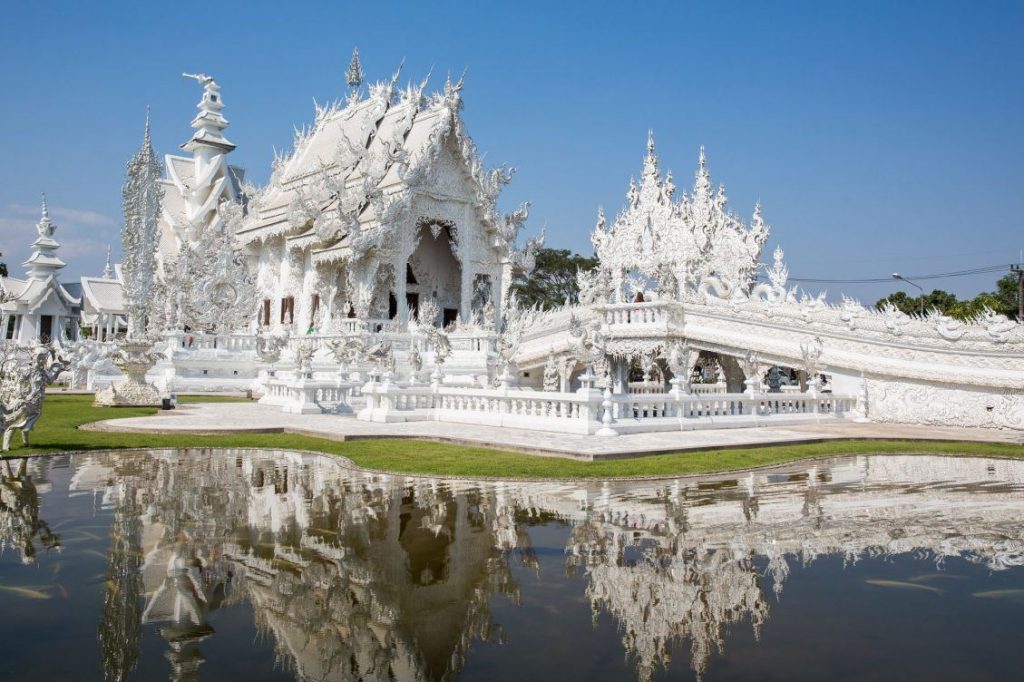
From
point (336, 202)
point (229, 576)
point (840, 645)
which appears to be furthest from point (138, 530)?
point (336, 202)

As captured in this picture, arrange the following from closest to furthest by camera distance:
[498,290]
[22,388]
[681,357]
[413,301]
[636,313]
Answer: [22,388] < [681,357] < [636,313] < [498,290] < [413,301]

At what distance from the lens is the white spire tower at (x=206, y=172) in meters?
35.9

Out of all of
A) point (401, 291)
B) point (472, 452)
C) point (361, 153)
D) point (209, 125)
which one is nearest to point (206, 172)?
point (209, 125)

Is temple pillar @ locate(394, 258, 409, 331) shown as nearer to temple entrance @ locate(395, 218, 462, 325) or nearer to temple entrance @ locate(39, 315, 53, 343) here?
temple entrance @ locate(395, 218, 462, 325)

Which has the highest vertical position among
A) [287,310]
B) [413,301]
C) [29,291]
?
[29,291]

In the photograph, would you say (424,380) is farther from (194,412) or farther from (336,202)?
(336,202)

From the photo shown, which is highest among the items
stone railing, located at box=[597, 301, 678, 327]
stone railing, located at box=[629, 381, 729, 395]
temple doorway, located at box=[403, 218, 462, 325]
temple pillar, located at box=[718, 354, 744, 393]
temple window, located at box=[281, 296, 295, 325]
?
temple doorway, located at box=[403, 218, 462, 325]

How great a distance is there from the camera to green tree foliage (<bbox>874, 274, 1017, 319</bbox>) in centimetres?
3992

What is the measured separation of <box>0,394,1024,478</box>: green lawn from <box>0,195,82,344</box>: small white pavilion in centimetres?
2897

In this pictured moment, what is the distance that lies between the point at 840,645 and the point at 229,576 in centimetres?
301

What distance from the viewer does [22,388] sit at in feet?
28.5

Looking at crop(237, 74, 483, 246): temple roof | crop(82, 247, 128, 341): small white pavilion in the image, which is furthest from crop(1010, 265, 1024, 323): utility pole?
crop(82, 247, 128, 341): small white pavilion

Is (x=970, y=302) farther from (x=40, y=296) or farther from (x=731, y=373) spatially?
(x=40, y=296)

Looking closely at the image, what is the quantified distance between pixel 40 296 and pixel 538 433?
114ft
